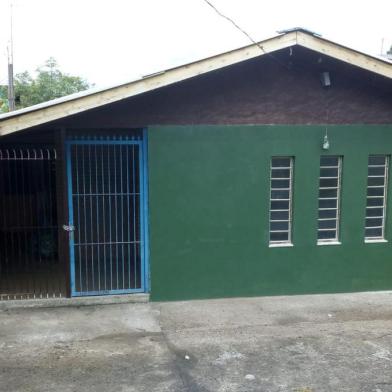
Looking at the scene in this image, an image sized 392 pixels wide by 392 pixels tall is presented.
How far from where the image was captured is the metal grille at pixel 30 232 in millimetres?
7543

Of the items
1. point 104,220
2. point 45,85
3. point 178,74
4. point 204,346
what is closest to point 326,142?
point 178,74

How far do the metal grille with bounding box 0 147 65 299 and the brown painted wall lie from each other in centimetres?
175

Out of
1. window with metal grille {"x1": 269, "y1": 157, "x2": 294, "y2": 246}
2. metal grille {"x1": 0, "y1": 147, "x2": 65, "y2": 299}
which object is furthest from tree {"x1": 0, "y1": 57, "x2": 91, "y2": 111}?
window with metal grille {"x1": 269, "y1": 157, "x2": 294, "y2": 246}

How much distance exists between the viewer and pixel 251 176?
7312 millimetres

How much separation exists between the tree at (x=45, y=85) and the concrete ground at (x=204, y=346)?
22769 millimetres

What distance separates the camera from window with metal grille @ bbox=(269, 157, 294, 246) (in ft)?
24.5

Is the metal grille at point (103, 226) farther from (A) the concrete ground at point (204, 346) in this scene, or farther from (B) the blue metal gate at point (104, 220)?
(A) the concrete ground at point (204, 346)

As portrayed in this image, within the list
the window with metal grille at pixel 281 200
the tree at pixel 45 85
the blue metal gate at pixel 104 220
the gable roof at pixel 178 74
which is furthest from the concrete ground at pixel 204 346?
the tree at pixel 45 85

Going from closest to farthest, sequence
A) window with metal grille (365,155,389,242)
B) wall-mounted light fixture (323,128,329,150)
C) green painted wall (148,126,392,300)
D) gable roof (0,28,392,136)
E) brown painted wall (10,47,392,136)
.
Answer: gable roof (0,28,392,136)
brown painted wall (10,47,392,136)
green painted wall (148,126,392,300)
wall-mounted light fixture (323,128,329,150)
window with metal grille (365,155,389,242)

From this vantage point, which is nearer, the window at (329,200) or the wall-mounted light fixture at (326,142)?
the wall-mounted light fixture at (326,142)

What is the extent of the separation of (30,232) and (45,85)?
21570mm

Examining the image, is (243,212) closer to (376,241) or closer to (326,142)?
(326,142)

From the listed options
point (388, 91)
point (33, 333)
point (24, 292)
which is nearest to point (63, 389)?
point (33, 333)

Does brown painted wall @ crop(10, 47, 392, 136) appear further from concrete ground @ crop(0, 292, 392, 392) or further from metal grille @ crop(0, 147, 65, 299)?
concrete ground @ crop(0, 292, 392, 392)
